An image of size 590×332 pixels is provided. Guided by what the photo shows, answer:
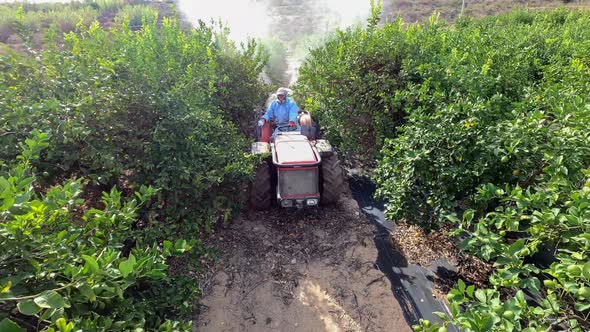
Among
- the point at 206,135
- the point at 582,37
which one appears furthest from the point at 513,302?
the point at 582,37

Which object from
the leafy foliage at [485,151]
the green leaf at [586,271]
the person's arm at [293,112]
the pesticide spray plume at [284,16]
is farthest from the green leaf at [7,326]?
the pesticide spray plume at [284,16]

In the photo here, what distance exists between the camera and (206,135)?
3193mm

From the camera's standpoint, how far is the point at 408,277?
3.21 metres

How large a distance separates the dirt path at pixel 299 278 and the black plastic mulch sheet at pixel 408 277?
0.08 meters

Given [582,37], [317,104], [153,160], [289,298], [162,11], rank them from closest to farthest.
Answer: [153,160], [289,298], [317,104], [582,37], [162,11]

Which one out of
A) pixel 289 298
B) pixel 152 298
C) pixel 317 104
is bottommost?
pixel 289 298

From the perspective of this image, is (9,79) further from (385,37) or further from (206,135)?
(385,37)

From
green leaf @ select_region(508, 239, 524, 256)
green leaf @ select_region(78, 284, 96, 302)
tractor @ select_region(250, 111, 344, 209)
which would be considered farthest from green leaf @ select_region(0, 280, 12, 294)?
tractor @ select_region(250, 111, 344, 209)

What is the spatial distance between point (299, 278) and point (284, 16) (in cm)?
2685

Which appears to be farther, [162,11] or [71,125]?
[162,11]

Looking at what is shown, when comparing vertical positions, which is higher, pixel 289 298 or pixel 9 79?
pixel 9 79

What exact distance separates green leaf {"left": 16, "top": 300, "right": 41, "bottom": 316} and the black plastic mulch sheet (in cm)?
279

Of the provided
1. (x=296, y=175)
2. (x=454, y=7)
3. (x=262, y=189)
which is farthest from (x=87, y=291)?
(x=454, y=7)

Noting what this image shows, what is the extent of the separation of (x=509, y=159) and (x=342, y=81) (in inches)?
103
